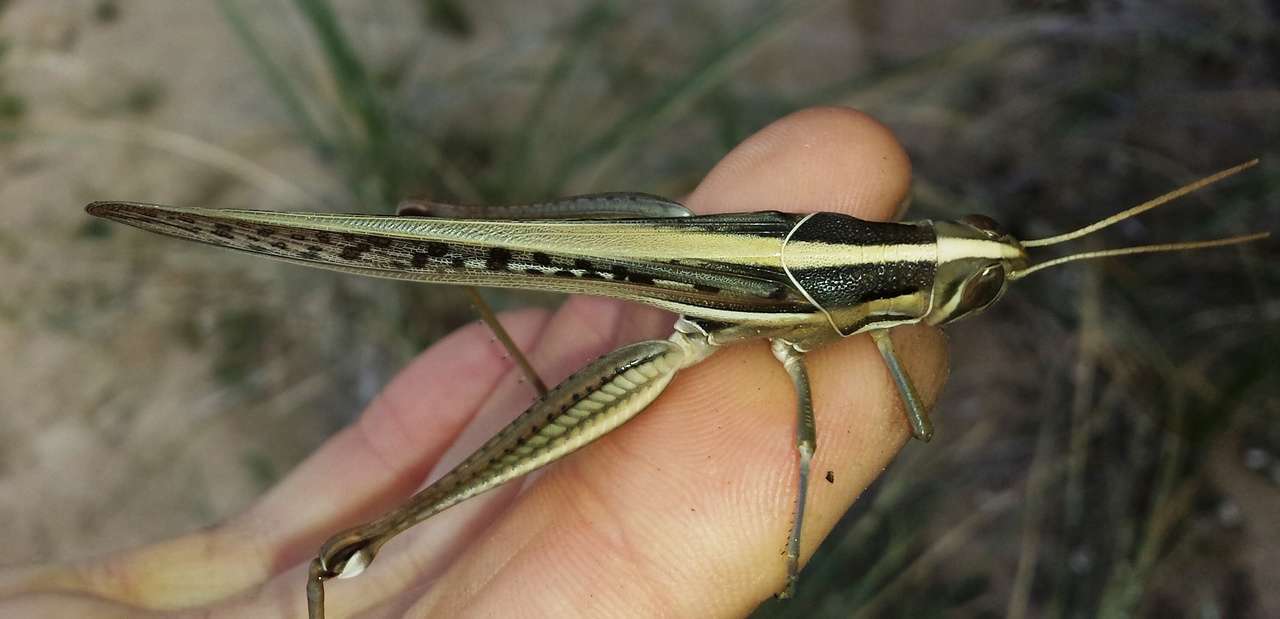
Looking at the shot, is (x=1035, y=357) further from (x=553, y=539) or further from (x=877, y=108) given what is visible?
(x=553, y=539)

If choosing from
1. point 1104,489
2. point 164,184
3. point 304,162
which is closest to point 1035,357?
point 1104,489

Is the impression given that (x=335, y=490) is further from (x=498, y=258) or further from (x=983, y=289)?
(x=983, y=289)

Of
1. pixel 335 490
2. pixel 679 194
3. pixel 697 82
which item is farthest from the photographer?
pixel 679 194

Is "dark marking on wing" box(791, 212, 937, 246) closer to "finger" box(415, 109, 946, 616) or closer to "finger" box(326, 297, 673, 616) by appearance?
"finger" box(415, 109, 946, 616)

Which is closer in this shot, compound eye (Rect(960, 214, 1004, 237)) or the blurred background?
compound eye (Rect(960, 214, 1004, 237))

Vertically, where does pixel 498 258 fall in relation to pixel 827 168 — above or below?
above

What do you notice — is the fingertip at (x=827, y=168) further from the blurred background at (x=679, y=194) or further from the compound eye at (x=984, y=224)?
the blurred background at (x=679, y=194)

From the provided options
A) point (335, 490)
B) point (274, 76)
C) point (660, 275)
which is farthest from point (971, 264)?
point (274, 76)

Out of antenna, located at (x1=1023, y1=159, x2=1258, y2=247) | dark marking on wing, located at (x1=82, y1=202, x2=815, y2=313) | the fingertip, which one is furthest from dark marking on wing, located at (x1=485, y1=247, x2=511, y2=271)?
antenna, located at (x1=1023, y1=159, x2=1258, y2=247)
